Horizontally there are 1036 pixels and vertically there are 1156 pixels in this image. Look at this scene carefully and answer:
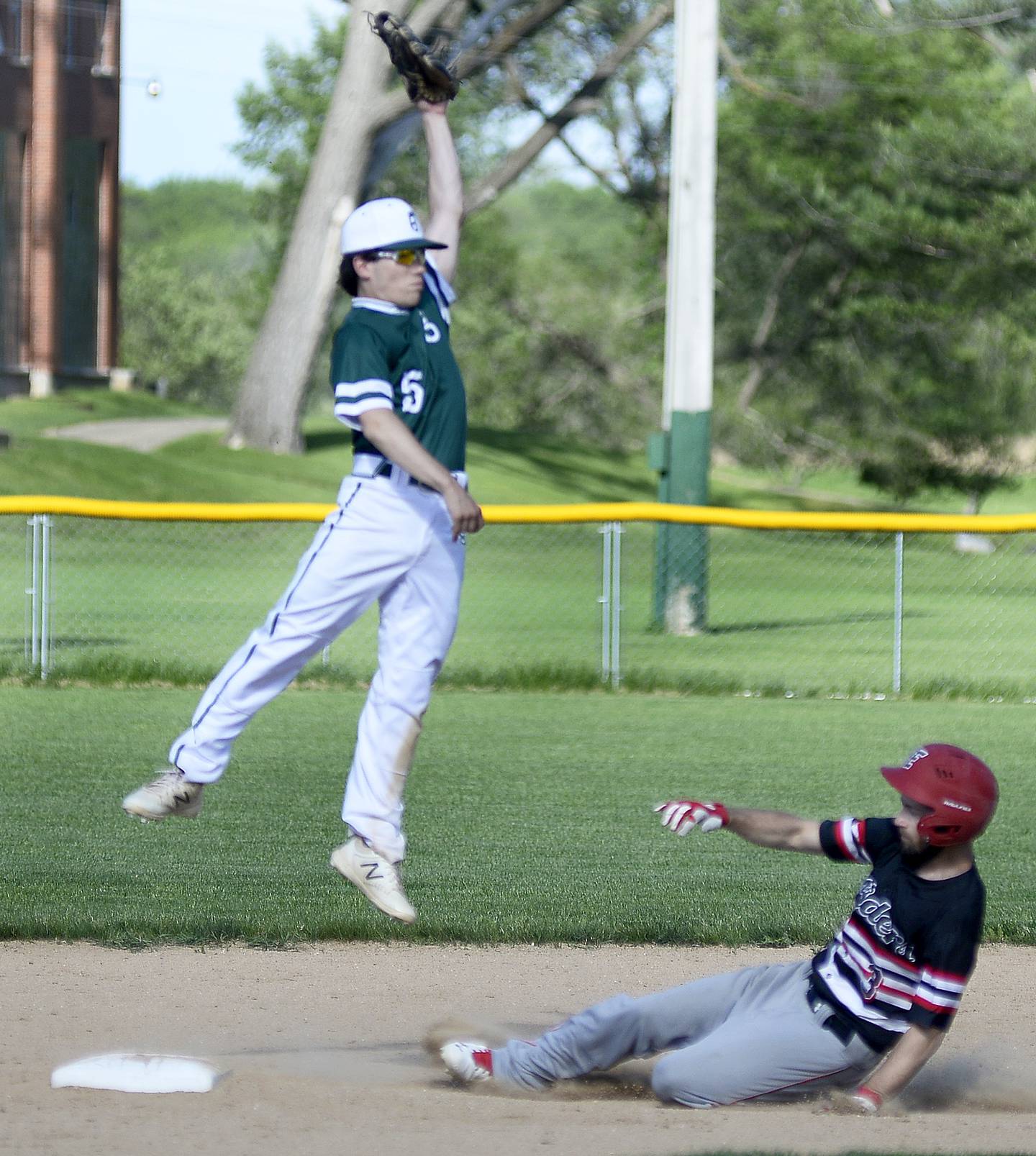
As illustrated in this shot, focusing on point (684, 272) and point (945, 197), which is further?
point (945, 197)

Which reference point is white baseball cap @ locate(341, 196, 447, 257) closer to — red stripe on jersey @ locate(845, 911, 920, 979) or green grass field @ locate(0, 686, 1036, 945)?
red stripe on jersey @ locate(845, 911, 920, 979)

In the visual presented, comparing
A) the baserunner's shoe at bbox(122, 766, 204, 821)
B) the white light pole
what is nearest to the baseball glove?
the baserunner's shoe at bbox(122, 766, 204, 821)

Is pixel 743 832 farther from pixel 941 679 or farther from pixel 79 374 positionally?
pixel 79 374

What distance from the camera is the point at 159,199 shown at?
129 m

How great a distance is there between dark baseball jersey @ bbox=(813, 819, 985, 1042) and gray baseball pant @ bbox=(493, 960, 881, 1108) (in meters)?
0.11

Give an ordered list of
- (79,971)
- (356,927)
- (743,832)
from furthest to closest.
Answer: (356,927), (79,971), (743,832)

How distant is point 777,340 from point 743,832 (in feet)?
127

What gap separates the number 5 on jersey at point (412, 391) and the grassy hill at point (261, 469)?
65.2 ft

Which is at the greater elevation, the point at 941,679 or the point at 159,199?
the point at 159,199

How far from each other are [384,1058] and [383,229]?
102 inches

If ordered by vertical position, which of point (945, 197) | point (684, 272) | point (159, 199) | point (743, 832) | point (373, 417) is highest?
point (159, 199)

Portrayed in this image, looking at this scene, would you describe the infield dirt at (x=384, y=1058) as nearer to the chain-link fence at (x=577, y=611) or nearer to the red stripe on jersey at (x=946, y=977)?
the red stripe on jersey at (x=946, y=977)

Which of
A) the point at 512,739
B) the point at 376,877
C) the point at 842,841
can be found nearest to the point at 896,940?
the point at 842,841

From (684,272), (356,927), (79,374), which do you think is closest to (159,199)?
(79,374)
